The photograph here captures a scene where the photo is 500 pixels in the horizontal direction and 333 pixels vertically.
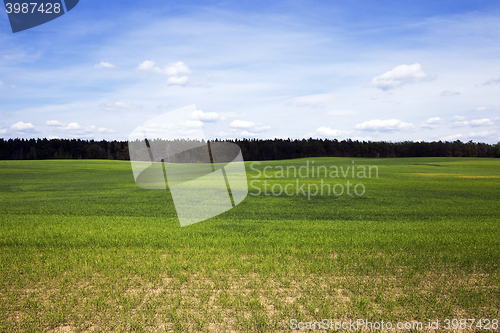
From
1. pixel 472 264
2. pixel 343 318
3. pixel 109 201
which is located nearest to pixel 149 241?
pixel 343 318

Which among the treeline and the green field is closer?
the green field

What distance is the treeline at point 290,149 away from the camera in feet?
370

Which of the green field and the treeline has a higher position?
the treeline

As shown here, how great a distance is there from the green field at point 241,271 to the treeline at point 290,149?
9747 centimetres

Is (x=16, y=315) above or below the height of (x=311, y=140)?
below

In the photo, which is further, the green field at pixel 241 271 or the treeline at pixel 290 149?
the treeline at pixel 290 149

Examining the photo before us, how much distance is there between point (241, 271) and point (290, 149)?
366 ft

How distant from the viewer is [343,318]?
6137mm

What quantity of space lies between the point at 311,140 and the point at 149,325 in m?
119

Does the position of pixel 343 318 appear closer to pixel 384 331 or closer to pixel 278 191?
pixel 384 331

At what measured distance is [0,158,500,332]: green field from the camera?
625 cm

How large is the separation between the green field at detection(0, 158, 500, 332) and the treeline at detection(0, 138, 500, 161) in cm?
9747

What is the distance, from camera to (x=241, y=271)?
27.7 feet

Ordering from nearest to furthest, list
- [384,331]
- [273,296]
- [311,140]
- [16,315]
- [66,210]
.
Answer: [384,331]
[16,315]
[273,296]
[66,210]
[311,140]
